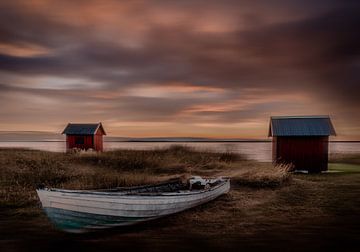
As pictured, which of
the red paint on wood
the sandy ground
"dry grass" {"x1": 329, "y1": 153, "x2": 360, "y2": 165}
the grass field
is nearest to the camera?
the sandy ground

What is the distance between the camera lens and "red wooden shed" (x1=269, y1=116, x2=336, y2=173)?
1051 inches

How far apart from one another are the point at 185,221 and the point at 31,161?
1863 centimetres

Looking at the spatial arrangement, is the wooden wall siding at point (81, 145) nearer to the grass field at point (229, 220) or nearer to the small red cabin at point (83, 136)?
the small red cabin at point (83, 136)

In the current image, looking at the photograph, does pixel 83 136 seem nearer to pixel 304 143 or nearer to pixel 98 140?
pixel 98 140

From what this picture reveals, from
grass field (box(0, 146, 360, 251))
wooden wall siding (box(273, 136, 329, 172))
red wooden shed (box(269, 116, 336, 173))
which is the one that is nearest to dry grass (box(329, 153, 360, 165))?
red wooden shed (box(269, 116, 336, 173))

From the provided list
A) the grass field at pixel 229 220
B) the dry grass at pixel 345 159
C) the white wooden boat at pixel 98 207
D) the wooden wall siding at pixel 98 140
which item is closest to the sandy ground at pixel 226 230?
the grass field at pixel 229 220

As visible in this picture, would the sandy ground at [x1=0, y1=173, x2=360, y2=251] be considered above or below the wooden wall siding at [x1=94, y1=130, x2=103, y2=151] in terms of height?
below

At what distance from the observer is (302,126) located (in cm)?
2762

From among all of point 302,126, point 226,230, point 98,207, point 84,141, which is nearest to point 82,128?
point 84,141

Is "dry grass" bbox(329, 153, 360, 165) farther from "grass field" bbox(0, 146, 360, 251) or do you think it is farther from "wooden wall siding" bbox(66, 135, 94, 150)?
"wooden wall siding" bbox(66, 135, 94, 150)

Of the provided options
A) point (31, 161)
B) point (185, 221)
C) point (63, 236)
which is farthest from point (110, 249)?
point (31, 161)

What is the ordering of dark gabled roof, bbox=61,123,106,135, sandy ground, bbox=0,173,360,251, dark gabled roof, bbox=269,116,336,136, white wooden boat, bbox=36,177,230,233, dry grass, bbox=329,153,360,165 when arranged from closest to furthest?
1. white wooden boat, bbox=36,177,230,233
2. sandy ground, bbox=0,173,360,251
3. dark gabled roof, bbox=269,116,336,136
4. dry grass, bbox=329,153,360,165
5. dark gabled roof, bbox=61,123,106,135

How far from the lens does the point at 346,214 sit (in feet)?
42.2

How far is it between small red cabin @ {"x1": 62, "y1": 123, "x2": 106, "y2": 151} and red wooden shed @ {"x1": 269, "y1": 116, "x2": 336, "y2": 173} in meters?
25.5
